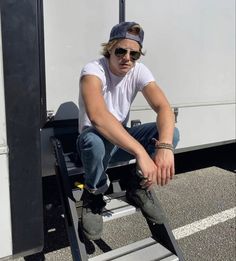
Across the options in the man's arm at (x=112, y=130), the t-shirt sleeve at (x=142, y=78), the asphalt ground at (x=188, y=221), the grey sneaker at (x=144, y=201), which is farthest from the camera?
the asphalt ground at (x=188, y=221)

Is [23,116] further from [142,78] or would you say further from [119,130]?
[142,78]

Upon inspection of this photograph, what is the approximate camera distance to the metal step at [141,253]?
218 centimetres

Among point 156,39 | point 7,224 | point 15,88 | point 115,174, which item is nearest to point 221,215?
point 115,174

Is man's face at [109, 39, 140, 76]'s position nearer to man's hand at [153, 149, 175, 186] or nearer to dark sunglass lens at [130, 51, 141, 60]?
dark sunglass lens at [130, 51, 141, 60]

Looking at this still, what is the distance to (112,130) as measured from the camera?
2.10m

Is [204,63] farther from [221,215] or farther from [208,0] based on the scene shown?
[221,215]

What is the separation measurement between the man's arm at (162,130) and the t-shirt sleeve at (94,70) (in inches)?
13.4

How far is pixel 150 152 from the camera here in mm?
2373

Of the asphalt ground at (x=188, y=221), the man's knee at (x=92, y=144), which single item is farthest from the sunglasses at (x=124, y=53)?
the asphalt ground at (x=188, y=221)

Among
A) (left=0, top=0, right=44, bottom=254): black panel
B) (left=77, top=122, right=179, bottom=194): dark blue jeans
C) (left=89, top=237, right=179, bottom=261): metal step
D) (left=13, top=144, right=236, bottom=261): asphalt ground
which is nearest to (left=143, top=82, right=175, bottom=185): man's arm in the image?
(left=77, top=122, right=179, bottom=194): dark blue jeans

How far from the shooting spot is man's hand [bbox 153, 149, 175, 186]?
2109mm

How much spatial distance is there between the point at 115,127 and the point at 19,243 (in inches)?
31.0

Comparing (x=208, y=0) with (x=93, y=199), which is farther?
(x=208, y=0)

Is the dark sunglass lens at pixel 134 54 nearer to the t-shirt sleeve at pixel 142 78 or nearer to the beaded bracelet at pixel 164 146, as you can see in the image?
the t-shirt sleeve at pixel 142 78
